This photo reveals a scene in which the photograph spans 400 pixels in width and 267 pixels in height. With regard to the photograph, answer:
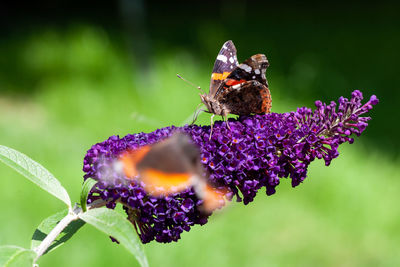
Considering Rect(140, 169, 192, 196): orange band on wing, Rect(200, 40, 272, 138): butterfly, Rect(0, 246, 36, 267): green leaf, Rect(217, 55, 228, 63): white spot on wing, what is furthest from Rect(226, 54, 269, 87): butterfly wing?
Rect(0, 246, 36, 267): green leaf

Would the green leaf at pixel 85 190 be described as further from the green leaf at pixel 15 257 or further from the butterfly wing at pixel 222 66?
the butterfly wing at pixel 222 66

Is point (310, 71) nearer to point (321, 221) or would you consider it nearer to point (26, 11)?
point (321, 221)

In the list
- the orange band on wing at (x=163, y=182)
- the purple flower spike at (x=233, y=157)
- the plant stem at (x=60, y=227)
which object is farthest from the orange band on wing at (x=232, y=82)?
the plant stem at (x=60, y=227)

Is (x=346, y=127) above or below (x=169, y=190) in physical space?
above

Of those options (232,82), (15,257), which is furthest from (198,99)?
(15,257)

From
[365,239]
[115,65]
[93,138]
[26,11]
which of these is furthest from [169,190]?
[26,11]

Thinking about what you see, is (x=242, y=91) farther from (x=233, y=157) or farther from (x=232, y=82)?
(x=233, y=157)

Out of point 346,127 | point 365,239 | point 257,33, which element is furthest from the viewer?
point 257,33

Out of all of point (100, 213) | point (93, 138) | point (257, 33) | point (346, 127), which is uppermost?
point (257, 33)
